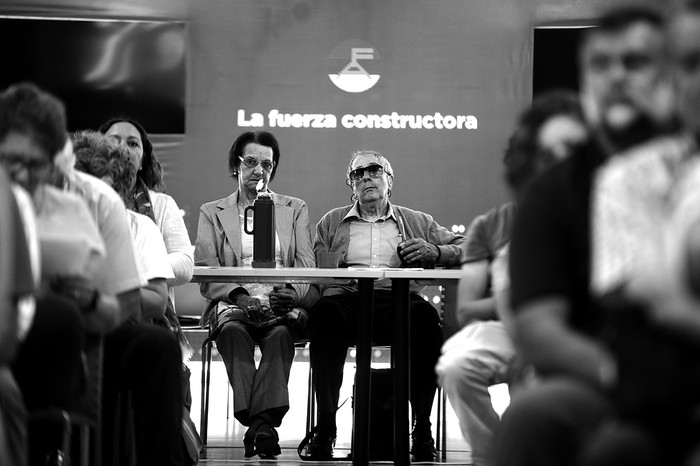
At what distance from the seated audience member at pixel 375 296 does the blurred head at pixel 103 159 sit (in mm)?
1206

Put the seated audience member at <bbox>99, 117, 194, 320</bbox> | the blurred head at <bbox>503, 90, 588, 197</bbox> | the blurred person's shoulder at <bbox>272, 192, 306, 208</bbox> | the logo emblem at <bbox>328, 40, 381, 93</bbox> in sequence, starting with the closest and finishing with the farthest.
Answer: the blurred head at <bbox>503, 90, 588, 197</bbox> < the seated audience member at <bbox>99, 117, 194, 320</bbox> < the blurred person's shoulder at <bbox>272, 192, 306, 208</bbox> < the logo emblem at <bbox>328, 40, 381, 93</bbox>

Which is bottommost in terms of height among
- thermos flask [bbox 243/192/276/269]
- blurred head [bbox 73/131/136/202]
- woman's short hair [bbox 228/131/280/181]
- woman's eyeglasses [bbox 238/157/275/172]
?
thermos flask [bbox 243/192/276/269]

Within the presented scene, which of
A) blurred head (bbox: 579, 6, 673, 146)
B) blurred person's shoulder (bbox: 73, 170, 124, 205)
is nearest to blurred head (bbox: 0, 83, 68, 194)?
blurred person's shoulder (bbox: 73, 170, 124, 205)

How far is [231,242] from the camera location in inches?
193

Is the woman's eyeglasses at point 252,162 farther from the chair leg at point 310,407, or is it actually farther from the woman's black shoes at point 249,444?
the woman's black shoes at point 249,444

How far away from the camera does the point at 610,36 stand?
1.58 meters

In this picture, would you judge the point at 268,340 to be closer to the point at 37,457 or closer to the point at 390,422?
the point at 390,422

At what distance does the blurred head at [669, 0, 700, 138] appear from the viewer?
149cm

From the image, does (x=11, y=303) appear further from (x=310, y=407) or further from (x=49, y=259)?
(x=310, y=407)

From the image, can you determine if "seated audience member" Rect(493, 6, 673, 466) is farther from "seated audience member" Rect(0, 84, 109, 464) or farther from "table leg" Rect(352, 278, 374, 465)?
"table leg" Rect(352, 278, 374, 465)

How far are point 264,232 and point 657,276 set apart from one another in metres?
3.17

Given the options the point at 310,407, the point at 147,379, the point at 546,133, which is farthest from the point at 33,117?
the point at 310,407

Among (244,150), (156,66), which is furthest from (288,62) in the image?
(244,150)

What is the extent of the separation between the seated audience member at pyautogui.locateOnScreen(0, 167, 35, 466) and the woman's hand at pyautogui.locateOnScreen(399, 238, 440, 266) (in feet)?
8.64
